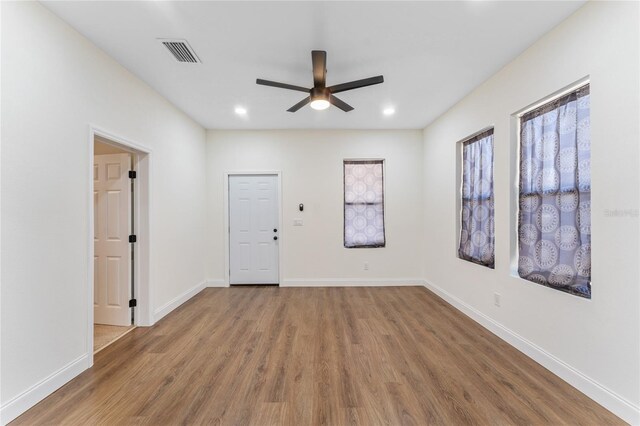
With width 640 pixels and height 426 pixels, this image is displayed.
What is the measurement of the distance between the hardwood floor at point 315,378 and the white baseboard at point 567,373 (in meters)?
0.06

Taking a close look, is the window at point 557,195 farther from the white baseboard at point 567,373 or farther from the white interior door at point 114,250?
the white interior door at point 114,250

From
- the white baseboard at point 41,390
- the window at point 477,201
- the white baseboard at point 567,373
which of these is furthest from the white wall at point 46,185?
the window at point 477,201

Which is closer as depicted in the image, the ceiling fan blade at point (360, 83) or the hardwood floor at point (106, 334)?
the ceiling fan blade at point (360, 83)

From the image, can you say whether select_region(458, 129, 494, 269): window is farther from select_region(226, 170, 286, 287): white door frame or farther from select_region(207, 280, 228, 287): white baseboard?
select_region(207, 280, 228, 287): white baseboard

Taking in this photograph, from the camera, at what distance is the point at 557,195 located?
221 centimetres

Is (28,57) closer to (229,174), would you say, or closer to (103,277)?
(103,277)

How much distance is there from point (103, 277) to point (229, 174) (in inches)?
94.7

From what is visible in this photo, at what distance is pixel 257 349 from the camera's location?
260cm

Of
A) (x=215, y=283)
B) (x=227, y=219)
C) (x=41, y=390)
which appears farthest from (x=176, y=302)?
(x=41, y=390)

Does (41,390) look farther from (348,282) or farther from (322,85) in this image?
(348,282)

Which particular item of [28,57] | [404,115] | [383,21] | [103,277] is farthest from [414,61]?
[103,277]

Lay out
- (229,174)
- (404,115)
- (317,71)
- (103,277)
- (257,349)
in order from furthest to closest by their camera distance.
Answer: (229,174) → (404,115) → (103,277) → (257,349) → (317,71)

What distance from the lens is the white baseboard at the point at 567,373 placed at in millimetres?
1693

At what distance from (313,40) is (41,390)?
3413 millimetres
